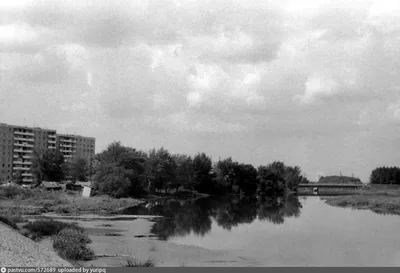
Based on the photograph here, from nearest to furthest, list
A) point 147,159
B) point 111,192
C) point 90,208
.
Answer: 1. point 90,208
2. point 111,192
3. point 147,159

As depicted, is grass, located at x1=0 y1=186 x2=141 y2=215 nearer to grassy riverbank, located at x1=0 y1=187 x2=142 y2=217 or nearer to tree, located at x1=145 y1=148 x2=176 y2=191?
grassy riverbank, located at x1=0 y1=187 x2=142 y2=217

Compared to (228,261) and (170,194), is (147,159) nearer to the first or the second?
(170,194)

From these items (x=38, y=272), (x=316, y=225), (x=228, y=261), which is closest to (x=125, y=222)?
(x=316, y=225)

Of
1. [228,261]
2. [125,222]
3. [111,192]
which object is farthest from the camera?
[111,192]

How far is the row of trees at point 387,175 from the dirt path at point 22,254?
171893 millimetres

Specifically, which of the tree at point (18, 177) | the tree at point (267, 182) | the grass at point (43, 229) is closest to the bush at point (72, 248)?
the grass at point (43, 229)

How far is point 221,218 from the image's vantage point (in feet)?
195

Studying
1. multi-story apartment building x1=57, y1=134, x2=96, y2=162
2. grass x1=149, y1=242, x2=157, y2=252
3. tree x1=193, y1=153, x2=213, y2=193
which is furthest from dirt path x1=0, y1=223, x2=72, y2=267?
multi-story apartment building x1=57, y1=134, x2=96, y2=162

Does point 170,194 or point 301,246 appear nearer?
point 301,246

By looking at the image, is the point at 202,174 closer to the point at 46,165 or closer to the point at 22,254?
the point at 46,165

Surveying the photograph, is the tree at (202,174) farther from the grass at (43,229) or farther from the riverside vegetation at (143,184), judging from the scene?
the grass at (43,229)

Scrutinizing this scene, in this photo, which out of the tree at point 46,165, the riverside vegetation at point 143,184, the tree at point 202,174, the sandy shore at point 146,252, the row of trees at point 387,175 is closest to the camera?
the sandy shore at point 146,252

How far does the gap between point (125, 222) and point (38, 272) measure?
107ft

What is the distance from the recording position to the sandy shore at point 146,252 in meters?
25.9
